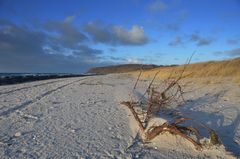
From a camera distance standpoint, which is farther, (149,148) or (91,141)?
(91,141)

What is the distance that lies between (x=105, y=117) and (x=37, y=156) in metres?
2.29

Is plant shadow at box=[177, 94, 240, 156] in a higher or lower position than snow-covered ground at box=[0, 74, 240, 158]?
lower

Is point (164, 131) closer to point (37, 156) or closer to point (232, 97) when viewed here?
point (37, 156)

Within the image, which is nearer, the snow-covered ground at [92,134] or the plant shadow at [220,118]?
the snow-covered ground at [92,134]

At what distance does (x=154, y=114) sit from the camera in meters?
4.85

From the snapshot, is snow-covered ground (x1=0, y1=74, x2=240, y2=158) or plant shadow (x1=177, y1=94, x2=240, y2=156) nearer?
snow-covered ground (x1=0, y1=74, x2=240, y2=158)

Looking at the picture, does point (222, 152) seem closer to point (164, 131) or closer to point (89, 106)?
point (164, 131)

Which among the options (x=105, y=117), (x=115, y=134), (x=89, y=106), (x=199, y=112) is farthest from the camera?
(x=89, y=106)

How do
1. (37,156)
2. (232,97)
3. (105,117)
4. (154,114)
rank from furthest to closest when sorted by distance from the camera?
(232,97)
(105,117)
(154,114)
(37,156)

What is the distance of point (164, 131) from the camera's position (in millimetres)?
4012

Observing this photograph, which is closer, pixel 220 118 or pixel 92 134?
pixel 92 134

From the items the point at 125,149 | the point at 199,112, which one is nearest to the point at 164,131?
the point at 125,149

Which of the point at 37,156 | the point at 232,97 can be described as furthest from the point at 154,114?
the point at 232,97

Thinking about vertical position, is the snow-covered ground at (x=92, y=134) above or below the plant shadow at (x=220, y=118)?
above
